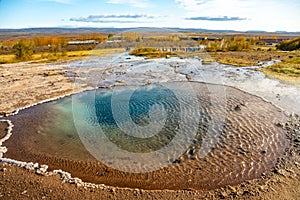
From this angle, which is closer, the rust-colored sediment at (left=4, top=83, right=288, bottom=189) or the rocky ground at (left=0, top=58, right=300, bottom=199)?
the rocky ground at (left=0, top=58, right=300, bottom=199)

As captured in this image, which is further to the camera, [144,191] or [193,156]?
[193,156]

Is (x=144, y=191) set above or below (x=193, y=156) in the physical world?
below

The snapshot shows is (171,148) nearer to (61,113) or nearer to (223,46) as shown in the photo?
(61,113)

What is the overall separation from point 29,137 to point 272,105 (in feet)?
50.8

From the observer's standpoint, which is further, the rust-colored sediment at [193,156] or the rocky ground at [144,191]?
the rust-colored sediment at [193,156]

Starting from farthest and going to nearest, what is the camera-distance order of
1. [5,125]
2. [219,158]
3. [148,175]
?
1. [5,125]
2. [219,158]
3. [148,175]

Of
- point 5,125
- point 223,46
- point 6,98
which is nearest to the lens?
point 5,125

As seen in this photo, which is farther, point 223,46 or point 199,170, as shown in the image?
point 223,46

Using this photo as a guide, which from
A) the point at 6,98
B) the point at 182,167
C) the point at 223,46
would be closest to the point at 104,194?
the point at 182,167

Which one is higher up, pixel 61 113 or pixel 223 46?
pixel 223 46

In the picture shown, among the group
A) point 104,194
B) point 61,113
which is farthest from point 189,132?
point 61,113

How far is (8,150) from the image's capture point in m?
11.4

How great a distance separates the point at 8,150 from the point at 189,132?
8944 mm

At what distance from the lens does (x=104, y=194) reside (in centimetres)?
802
